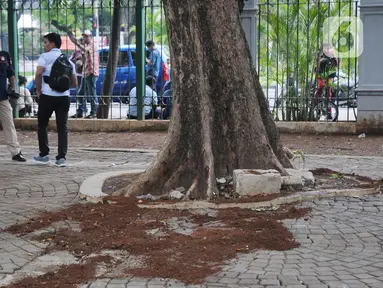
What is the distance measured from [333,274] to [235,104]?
10.1 feet

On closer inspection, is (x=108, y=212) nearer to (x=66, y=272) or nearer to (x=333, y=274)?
(x=66, y=272)

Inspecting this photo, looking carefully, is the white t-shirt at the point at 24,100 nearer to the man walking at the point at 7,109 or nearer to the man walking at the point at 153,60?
the man walking at the point at 153,60

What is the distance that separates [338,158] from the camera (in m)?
11.3

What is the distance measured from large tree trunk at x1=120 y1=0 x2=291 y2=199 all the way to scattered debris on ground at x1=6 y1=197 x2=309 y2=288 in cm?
72

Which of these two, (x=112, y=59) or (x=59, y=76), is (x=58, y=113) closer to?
(x=59, y=76)

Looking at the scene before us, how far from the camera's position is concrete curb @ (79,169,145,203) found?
783 cm

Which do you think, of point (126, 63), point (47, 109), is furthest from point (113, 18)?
point (47, 109)

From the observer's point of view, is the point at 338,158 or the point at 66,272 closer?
the point at 66,272

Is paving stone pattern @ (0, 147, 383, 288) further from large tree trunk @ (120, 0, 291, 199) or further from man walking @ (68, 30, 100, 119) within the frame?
man walking @ (68, 30, 100, 119)

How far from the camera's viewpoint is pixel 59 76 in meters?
10.3

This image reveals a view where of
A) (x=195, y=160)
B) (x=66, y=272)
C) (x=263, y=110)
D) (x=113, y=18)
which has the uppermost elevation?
(x=113, y=18)

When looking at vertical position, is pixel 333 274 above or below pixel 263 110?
below

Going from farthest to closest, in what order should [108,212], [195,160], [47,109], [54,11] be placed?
[54,11]
[47,109]
[195,160]
[108,212]

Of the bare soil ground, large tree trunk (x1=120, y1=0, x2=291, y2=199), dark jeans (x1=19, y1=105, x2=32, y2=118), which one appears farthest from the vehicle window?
large tree trunk (x1=120, y1=0, x2=291, y2=199)
